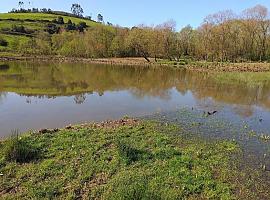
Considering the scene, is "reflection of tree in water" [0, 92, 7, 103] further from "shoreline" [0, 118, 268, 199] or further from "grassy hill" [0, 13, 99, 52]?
"grassy hill" [0, 13, 99, 52]

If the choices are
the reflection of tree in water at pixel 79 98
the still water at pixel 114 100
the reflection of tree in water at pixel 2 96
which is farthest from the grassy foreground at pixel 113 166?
the reflection of tree in water at pixel 2 96

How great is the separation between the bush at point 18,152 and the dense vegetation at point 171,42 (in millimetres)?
76958

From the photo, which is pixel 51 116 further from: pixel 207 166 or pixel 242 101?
pixel 242 101

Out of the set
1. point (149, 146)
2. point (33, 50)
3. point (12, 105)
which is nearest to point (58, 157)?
point (149, 146)

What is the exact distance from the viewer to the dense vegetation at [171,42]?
272 ft

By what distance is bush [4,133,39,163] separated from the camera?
12.1 m

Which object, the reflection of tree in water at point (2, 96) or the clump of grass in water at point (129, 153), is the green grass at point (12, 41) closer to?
the reflection of tree in water at point (2, 96)

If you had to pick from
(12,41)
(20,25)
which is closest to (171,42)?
(12,41)

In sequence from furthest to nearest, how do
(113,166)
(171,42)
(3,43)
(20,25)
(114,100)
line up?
(20,25), (3,43), (171,42), (114,100), (113,166)

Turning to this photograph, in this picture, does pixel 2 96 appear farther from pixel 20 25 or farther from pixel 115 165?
pixel 20 25

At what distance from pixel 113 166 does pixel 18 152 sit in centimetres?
379

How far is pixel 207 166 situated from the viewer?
477 inches

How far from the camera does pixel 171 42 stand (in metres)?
94.7

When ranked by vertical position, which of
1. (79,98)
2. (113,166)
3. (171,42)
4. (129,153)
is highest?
(171,42)
